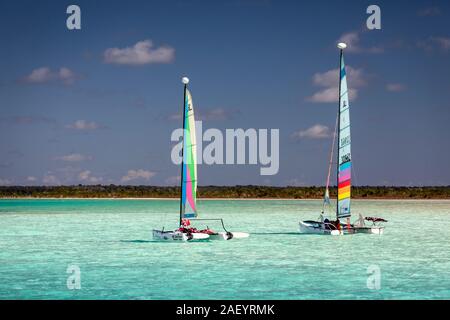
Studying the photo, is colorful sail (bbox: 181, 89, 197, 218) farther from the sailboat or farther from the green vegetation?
the green vegetation

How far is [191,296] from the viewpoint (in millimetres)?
22203

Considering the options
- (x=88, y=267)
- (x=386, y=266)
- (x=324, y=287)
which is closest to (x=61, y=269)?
(x=88, y=267)

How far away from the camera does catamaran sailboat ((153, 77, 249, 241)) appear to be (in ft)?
114

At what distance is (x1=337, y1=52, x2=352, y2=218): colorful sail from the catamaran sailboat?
817 cm

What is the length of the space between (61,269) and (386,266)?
47.0 ft

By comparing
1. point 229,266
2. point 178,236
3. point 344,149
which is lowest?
point 229,266

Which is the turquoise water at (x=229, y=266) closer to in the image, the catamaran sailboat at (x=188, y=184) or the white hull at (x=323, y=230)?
the white hull at (x=323, y=230)

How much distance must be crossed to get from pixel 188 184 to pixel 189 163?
1249 mm

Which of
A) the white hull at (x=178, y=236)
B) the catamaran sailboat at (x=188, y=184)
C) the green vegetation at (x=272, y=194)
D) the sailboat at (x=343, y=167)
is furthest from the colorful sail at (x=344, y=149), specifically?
the green vegetation at (x=272, y=194)

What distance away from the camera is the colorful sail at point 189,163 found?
1372 inches

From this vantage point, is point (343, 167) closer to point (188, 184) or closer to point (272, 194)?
point (188, 184)

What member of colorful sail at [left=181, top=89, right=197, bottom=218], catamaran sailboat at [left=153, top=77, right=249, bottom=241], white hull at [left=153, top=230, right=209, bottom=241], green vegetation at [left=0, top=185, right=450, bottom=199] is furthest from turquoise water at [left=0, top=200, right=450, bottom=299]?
green vegetation at [left=0, top=185, right=450, bottom=199]

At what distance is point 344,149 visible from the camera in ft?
133

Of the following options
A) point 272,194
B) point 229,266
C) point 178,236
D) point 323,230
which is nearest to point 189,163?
point 178,236
